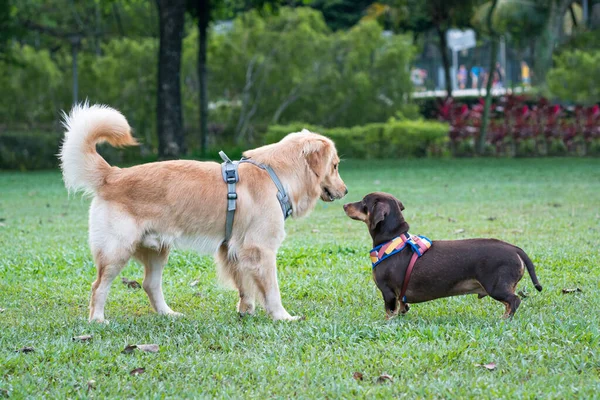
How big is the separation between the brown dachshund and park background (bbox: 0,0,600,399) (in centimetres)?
19

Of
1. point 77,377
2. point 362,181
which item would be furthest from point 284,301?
point 362,181

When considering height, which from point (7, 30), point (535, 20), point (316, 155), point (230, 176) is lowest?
point (230, 176)

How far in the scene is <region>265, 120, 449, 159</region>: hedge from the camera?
2662 cm

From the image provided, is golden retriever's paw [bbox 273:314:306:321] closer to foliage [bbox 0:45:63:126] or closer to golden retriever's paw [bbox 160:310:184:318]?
golden retriever's paw [bbox 160:310:184:318]

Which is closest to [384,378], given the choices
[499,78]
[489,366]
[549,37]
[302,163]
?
[489,366]

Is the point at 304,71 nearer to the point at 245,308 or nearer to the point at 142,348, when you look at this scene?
the point at 245,308

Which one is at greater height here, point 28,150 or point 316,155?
point 316,155

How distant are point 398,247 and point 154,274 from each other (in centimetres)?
189

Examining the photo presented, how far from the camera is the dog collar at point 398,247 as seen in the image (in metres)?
5.60

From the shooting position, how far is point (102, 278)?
563 cm

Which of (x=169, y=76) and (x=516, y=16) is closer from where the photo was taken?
(x=169, y=76)

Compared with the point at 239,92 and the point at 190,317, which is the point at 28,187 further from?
the point at 190,317

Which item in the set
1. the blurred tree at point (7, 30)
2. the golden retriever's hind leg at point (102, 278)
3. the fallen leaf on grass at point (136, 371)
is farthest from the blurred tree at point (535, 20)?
the fallen leaf on grass at point (136, 371)

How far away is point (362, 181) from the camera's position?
62.3 feet
